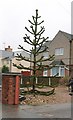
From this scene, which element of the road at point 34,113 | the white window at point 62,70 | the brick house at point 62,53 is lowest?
the road at point 34,113

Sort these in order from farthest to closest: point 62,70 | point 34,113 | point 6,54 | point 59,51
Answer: point 6,54 < point 59,51 < point 62,70 < point 34,113

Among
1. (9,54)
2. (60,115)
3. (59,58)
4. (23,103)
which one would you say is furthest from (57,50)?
(60,115)

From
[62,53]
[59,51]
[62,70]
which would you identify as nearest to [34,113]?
[62,70]

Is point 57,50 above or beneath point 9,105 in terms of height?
above

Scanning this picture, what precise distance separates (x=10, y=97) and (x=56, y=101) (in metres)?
3.53

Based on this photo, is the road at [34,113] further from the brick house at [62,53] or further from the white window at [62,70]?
the white window at [62,70]

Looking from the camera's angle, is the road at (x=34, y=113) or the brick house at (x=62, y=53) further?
the brick house at (x=62, y=53)

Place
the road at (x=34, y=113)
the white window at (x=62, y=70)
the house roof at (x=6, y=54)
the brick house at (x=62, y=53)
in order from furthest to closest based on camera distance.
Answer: the house roof at (x=6, y=54), the white window at (x=62, y=70), the brick house at (x=62, y=53), the road at (x=34, y=113)

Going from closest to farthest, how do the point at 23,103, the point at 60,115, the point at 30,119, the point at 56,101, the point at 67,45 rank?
the point at 30,119, the point at 60,115, the point at 23,103, the point at 56,101, the point at 67,45

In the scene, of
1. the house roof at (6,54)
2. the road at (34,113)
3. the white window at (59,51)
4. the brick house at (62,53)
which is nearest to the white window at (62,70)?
the brick house at (62,53)

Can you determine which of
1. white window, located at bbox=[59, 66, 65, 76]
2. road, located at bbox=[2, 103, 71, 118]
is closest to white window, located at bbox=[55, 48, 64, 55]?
white window, located at bbox=[59, 66, 65, 76]

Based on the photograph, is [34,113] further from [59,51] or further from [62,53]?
[59,51]

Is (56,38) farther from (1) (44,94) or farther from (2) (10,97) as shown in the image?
(2) (10,97)

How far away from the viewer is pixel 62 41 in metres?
51.9
